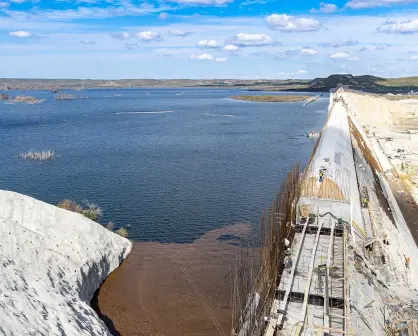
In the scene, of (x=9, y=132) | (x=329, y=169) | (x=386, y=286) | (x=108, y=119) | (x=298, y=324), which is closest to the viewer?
(x=298, y=324)

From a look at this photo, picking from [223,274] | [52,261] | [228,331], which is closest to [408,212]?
[223,274]

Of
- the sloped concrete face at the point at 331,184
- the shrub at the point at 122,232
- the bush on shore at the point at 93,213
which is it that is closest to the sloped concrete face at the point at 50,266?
the shrub at the point at 122,232

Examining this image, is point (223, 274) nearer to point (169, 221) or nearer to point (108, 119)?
point (169, 221)

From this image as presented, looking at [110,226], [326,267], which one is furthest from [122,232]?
[326,267]

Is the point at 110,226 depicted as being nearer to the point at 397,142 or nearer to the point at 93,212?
the point at 93,212

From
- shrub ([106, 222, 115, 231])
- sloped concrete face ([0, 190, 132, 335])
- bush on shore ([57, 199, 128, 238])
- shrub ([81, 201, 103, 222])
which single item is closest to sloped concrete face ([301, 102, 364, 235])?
sloped concrete face ([0, 190, 132, 335])

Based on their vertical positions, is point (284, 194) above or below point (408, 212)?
above

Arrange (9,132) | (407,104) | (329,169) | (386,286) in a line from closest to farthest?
1. (386,286)
2. (329,169)
3. (9,132)
4. (407,104)

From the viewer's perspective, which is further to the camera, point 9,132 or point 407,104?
point 407,104
